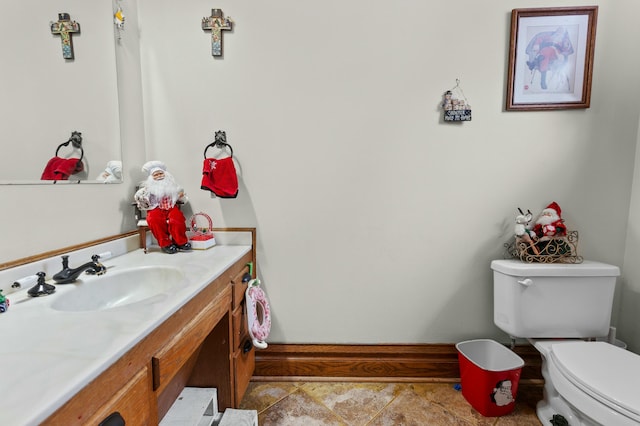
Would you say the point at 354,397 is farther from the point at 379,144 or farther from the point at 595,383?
the point at 379,144

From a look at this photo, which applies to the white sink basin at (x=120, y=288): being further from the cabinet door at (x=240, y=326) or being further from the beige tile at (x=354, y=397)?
the beige tile at (x=354, y=397)

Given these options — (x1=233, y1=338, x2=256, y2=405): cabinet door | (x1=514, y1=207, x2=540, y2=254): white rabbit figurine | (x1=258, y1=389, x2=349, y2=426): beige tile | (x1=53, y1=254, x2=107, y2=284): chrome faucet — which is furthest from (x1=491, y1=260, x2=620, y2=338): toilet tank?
(x1=53, y1=254, x2=107, y2=284): chrome faucet

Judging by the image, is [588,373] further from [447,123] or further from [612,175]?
[447,123]

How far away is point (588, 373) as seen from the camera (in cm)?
108

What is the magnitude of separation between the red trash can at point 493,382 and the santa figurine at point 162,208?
5.05ft

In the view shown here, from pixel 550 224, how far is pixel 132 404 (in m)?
1.82

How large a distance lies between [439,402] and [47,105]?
7.02 feet

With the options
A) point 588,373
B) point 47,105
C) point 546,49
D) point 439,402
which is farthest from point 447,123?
point 47,105

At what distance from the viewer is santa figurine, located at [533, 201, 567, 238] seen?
147 cm

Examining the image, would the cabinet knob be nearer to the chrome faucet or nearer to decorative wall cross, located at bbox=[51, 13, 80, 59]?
the chrome faucet

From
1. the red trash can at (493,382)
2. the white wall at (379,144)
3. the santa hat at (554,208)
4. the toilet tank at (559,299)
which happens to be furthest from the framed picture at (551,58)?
the red trash can at (493,382)

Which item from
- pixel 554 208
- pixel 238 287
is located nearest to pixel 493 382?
pixel 554 208

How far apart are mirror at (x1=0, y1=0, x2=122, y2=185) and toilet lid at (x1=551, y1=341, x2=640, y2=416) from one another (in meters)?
2.06

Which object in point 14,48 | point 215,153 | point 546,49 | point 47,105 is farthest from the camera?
point 215,153
